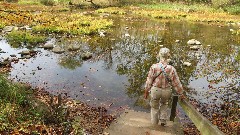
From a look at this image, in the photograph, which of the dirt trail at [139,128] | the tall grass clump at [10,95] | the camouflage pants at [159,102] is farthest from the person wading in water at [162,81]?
the tall grass clump at [10,95]

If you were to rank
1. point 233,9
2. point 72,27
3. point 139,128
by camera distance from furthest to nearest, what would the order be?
point 233,9 → point 72,27 → point 139,128

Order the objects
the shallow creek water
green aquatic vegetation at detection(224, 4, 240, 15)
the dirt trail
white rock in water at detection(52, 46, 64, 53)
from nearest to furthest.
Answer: the dirt trail
the shallow creek water
white rock in water at detection(52, 46, 64, 53)
green aquatic vegetation at detection(224, 4, 240, 15)

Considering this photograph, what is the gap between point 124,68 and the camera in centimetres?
1487

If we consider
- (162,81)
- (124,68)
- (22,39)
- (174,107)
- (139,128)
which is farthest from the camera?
(22,39)

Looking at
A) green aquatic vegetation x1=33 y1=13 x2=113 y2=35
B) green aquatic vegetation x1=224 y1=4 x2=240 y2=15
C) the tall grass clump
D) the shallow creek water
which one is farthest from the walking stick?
green aquatic vegetation x1=224 y1=4 x2=240 y2=15

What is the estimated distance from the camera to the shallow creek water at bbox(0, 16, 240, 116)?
11414 millimetres

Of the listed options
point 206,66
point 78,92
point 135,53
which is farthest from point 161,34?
point 78,92

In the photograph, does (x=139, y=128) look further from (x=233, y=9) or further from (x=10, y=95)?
→ (x=233, y=9)

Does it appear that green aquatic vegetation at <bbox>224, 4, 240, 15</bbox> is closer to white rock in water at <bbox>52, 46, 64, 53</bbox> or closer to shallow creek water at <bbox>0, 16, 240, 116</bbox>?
shallow creek water at <bbox>0, 16, 240, 116</bbox>

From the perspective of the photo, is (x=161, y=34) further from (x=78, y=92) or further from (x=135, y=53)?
(x=78, y=92)

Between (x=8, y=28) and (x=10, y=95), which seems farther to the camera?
(x=8, y=28)

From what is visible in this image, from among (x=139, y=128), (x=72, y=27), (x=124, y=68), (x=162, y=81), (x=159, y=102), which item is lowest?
(x=124, y=68)

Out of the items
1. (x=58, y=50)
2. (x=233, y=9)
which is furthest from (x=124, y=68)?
(x=233, y=9)

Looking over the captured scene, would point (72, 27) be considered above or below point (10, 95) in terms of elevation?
above
